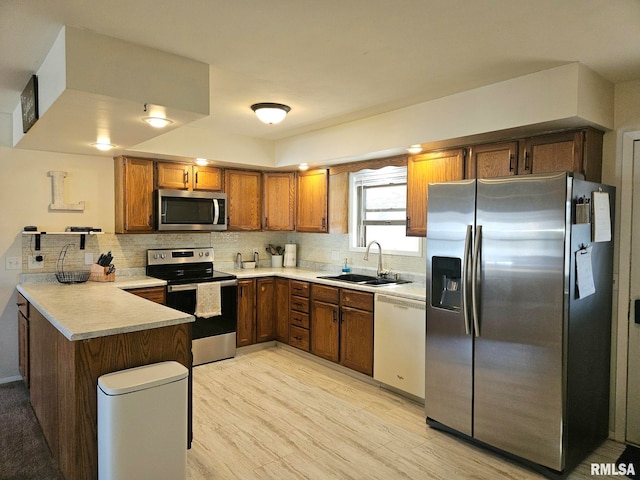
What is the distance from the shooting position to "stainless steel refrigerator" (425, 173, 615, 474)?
8.23ft

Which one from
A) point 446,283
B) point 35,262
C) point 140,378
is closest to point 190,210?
point 35,262

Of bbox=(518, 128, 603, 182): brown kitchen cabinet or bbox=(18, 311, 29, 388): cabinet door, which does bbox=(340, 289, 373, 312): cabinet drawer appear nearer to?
bbox=(518, 128, 603, 182): brown kitchen cabinet

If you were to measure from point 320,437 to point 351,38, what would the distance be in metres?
2.56

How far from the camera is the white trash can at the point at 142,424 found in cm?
207

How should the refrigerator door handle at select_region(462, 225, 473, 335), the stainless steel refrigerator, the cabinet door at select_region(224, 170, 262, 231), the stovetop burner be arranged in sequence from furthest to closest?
the cabinet door at select_region(224, 170, 262, 231) → the stovetop burner → the refrigerator door handle at select_region(462, 225, 473, 335) → the stainless steel refrigerator

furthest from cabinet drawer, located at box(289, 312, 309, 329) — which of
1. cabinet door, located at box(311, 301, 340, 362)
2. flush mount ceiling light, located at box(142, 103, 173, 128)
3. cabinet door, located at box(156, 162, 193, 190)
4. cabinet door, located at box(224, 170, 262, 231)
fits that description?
flush mount ceiling light, located at box(142, 103, 173, 128)

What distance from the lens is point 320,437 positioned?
9.98 feet

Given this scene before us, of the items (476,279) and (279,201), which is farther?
(279,201)

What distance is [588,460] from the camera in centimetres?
277

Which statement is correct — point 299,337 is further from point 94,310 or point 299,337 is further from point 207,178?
point 94,310

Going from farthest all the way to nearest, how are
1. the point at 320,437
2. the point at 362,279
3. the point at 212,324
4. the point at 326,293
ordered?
the point at 362,279 < the point at 212,324 < the point at 326,293 < the point at 320,437

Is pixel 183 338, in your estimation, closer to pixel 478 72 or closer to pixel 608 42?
pixel 478 72

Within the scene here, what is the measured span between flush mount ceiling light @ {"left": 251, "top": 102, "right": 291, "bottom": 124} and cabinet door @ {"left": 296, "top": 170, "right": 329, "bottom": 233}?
1.42 m

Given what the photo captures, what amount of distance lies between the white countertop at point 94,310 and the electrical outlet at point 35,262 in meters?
0.25
